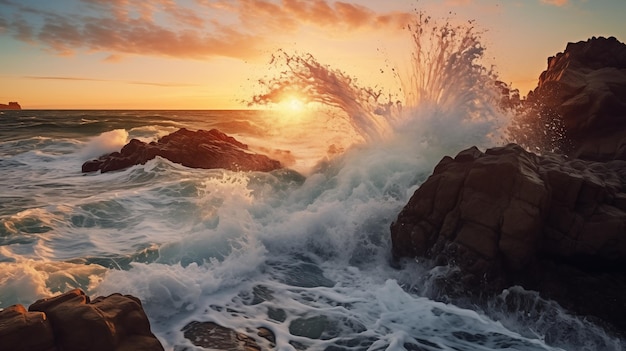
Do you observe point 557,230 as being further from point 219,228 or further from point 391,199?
point 219,228

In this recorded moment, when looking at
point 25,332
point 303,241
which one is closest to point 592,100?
point 303,241

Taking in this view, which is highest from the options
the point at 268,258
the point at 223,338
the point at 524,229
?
the point at 524,229

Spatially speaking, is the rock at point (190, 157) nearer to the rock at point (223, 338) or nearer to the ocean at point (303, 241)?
the ocean at point (303, 241)

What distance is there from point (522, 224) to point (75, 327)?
5880mm

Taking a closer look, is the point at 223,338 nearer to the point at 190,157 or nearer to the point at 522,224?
the point at 522,224

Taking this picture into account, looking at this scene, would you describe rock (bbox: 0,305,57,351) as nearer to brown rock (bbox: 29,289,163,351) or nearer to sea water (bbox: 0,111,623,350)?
brown rock (bbox: 29,289,163,351)

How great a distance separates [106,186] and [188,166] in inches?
133

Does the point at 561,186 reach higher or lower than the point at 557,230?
higher

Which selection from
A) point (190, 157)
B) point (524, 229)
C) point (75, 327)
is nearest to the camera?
point (75, 327)

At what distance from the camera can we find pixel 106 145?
70.6 ft

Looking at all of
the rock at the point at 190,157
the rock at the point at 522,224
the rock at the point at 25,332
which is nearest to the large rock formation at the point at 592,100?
the rock at the point at 522,224

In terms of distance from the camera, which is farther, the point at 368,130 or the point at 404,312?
the point at 368,130

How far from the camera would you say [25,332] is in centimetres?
329

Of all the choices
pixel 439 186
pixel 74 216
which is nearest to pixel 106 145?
pixel 74 216
